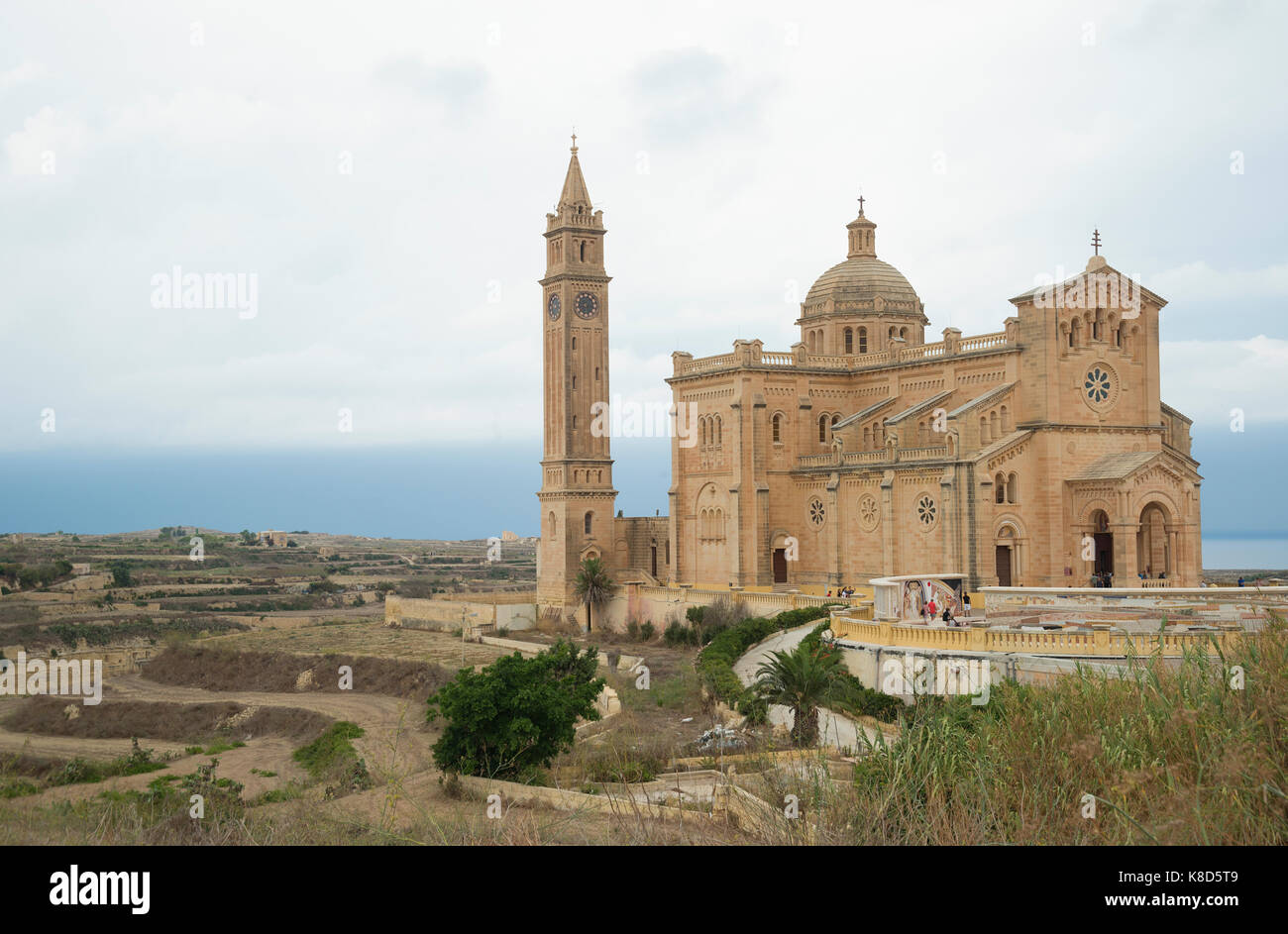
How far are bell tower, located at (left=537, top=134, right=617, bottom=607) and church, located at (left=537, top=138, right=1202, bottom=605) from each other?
0.11 metres

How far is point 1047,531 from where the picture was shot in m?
44.5

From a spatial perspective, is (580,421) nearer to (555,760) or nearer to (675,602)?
(675,602)

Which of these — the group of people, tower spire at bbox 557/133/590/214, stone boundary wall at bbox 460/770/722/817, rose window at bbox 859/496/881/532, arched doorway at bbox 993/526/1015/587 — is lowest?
stone boundary wall at bbox 460/770/722/817

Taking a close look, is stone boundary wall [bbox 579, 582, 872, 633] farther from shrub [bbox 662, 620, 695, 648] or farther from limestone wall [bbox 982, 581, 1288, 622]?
limestone wall [bbox 982, 581, 1288, 622]

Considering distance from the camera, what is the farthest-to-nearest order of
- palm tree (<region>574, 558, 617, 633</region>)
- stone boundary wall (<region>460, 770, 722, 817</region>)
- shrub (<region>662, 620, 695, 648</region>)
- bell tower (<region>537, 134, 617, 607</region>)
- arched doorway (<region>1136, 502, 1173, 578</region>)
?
1. bell tower (<region>537, 134, 617, 607</region>)
2. palm tree (<region>574, 558, 617, 633</region>)
3. shrub (<region>662, 620, 695, 648</region>)
4. arched doorway (<region>1136, 502, 1173, 578</region>)
5. stone boundary wall (<region>460, 770, 722, 817</region>)

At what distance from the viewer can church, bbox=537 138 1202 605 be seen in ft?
145

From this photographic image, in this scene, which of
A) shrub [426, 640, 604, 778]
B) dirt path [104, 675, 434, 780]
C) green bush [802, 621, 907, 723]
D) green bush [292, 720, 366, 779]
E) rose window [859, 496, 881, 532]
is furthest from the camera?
rose window [859, 496, 881, 532]

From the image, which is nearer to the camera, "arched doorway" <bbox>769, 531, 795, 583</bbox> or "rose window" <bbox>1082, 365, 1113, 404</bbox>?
"rose window" <bbox>1082, 365, 1113, 404</bbox>

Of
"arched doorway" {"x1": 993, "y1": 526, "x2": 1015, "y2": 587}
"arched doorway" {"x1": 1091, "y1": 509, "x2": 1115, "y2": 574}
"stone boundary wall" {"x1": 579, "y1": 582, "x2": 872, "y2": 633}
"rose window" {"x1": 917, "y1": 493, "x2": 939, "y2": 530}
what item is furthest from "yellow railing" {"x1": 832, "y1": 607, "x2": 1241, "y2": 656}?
"arched doorway" {"x1": 1091, "y1": 509, "x2": 1115, "y2": 574}

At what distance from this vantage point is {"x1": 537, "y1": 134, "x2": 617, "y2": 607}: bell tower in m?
60.2

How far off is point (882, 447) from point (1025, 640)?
24.0m

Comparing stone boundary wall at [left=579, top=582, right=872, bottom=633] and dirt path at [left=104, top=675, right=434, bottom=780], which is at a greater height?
stone boundary wall at [left=579, top=582, right=872, bottom=633]

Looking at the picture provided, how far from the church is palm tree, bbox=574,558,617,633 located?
0.80 meters

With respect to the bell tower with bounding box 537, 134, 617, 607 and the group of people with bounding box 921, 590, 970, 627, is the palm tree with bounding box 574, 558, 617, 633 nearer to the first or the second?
the bell tower with bounding box 537, 134, 617, 607
